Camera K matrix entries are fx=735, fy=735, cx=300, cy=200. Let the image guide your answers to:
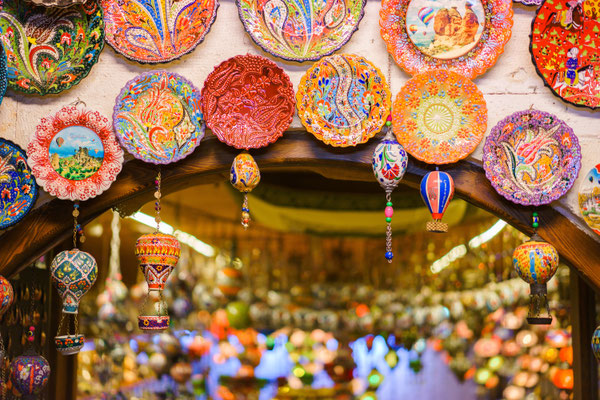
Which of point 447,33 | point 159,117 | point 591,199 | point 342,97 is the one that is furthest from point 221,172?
point 591,199

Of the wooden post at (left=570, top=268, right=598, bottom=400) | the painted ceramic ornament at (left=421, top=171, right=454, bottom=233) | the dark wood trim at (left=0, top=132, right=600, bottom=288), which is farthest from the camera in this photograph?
the wooden post at (left=570, top=268, right=598, bottom=400)

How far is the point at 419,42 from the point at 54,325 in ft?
6.73

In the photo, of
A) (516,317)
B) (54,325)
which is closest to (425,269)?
(516,317)

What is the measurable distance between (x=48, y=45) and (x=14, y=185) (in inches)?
20.1

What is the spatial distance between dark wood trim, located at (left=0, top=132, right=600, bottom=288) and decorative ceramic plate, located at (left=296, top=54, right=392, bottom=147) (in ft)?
0.22

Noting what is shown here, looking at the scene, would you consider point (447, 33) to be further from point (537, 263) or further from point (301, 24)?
point (537, 263)

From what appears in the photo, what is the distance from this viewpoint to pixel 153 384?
451 centimetres

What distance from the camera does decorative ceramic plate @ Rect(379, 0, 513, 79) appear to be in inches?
101

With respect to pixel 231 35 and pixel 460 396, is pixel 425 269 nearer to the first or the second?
pixel 460 396

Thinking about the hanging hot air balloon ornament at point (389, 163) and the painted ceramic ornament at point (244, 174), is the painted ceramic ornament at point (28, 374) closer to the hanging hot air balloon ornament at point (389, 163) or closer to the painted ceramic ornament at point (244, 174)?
the painted ceramic ornament at point (244, 174)

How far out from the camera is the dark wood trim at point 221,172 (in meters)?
2.51

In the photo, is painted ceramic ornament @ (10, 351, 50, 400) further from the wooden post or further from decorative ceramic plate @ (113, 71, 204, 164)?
the wooden post

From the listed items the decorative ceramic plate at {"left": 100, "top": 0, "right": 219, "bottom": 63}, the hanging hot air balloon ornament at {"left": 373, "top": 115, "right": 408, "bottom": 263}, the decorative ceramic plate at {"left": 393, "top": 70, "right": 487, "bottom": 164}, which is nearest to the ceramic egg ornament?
the decorative ceramic plate at {"left": 100, "top": 0, "right": 219, "bottom": 63}

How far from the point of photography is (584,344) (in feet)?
10.7
